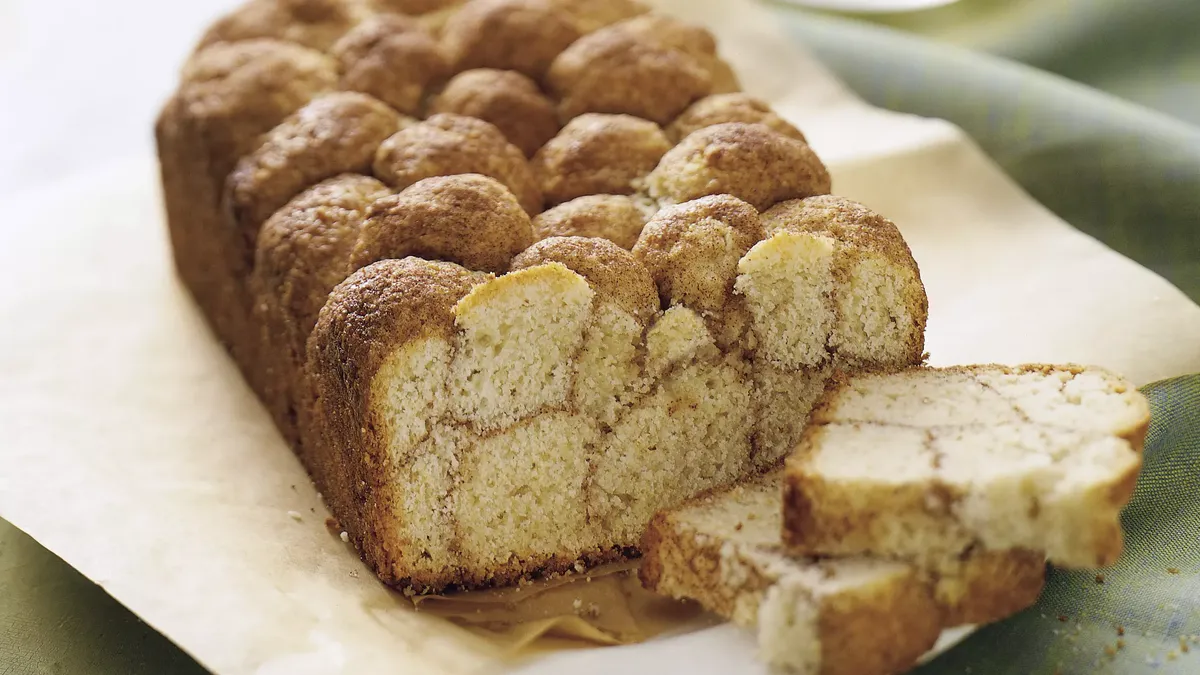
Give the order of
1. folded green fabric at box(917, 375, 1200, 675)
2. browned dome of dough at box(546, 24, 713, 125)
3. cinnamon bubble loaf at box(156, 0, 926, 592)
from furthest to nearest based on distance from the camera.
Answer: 1. browned dome of dough at box(546, 24, 713, 125)
2. cinnamon bubble loaf at box(156, 0, 926, 592)
3. folded green fabric at box(917, 375, 1200, 675)

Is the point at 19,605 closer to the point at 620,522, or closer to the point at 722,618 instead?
the point at 620,522

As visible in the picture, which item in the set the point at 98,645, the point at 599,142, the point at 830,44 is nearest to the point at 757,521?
the point at 599,142

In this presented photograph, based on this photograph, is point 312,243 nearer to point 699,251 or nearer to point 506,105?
point 506,105

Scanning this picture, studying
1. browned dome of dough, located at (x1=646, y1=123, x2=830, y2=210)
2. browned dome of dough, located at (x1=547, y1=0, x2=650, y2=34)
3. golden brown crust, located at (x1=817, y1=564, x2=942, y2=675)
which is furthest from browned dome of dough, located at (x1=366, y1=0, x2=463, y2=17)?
golden brown crust, located at (x1=817, y1=564, x2=942, y2=675)

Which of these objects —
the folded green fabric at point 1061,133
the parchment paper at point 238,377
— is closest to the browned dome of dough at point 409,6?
the parchment paper at point 238,377

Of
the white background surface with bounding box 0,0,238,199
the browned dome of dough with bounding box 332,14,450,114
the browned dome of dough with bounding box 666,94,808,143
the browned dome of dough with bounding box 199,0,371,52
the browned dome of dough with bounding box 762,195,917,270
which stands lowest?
the white background surface with bounding box 0,0,238,199

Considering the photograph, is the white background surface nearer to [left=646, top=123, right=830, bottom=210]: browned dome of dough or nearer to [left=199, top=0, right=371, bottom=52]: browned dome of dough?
[left=199, top=0, right=371, bottom=52]: browned dome of dough
